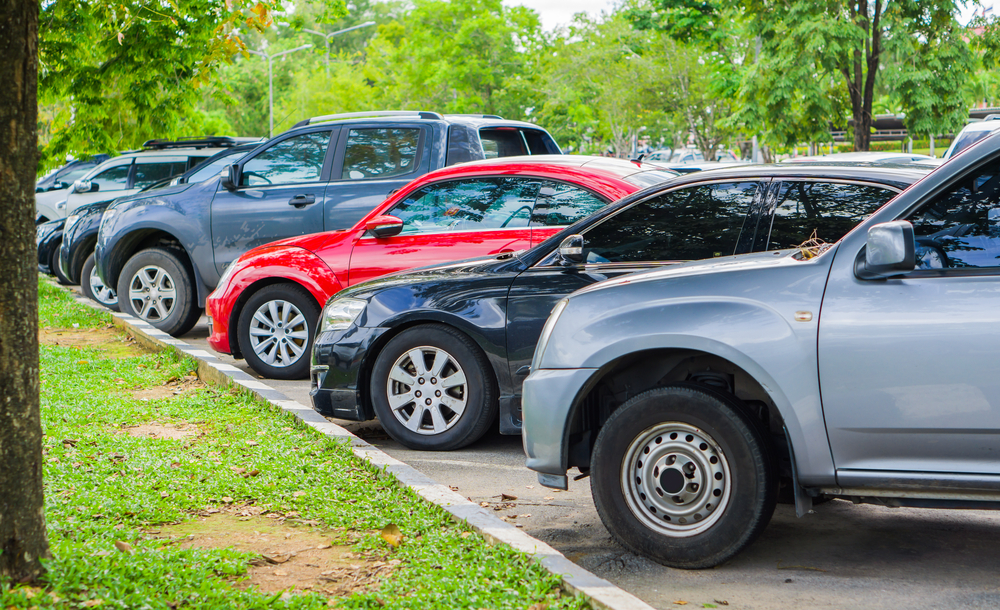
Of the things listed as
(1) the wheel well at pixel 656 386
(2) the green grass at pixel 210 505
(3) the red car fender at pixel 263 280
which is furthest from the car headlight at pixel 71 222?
(1) the wheel well at pixel 656 386

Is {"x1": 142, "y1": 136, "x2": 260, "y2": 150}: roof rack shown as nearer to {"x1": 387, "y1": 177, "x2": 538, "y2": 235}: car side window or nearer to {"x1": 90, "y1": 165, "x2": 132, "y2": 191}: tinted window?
{"x1": 90, "y1": 165, "x2": 132, "y2": 191}: tinted window

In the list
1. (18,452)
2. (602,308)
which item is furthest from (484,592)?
(18,452)

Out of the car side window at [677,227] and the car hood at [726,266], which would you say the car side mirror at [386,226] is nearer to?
the car side window at [677,227]

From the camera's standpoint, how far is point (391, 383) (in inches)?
254

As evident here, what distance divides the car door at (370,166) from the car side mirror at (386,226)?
1946 mm

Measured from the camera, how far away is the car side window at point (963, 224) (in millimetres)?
3883

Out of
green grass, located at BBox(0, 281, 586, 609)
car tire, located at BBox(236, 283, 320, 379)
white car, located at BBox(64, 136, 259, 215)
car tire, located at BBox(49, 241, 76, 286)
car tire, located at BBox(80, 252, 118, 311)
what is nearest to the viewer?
green grass, located at BBox(0, 281, 586, 609)

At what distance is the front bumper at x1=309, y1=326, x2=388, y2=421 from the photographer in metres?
6.48

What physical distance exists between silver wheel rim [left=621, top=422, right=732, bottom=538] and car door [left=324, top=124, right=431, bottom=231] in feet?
19.7

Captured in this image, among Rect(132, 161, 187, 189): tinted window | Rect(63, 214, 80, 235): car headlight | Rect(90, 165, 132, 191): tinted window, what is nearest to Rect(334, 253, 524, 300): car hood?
Rect(63, 214, 80, 235): car headlight

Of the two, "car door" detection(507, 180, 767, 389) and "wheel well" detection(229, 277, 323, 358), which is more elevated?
"car door" detection(507, 180, 767, 389)

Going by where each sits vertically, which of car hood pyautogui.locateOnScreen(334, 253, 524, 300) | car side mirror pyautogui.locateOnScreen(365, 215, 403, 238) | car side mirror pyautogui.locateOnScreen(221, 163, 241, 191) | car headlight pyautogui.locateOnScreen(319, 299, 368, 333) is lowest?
car headlight pyautogui.locateOnScreen(319, 299, 368, 333)

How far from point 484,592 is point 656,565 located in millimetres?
A: 914

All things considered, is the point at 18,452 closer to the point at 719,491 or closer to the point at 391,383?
the point at 719,491
